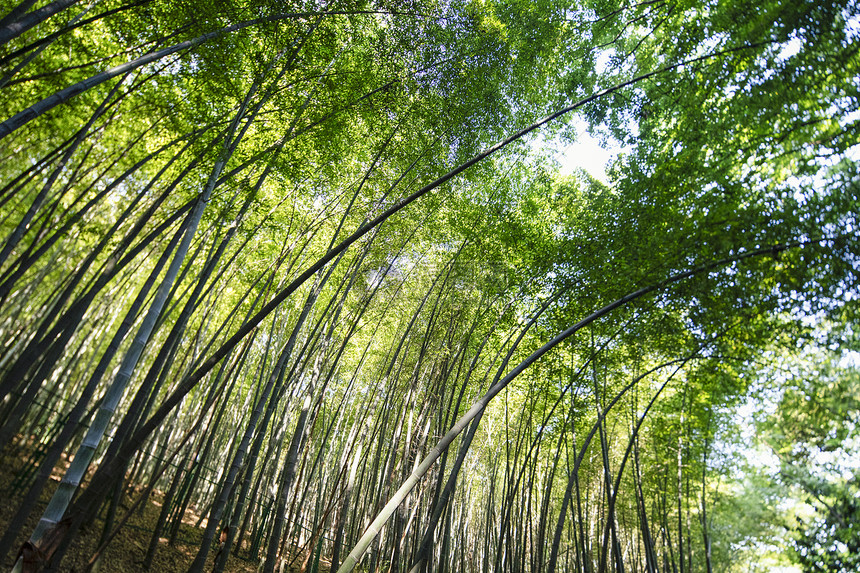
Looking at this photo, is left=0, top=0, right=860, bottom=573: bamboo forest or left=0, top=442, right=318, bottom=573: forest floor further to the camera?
left=0, top=442, right=318, bottom=573: forest floor

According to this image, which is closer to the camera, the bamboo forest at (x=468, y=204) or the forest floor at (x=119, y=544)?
the bamboo forest at (x=468, y=204)

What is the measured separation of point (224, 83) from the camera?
4078 millimetres

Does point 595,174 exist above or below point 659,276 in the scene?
above

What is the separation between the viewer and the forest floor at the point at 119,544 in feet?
13.0

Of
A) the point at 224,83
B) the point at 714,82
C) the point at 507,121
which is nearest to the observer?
the point at 714,82

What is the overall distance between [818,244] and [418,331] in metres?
6.14

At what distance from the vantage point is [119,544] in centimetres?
477

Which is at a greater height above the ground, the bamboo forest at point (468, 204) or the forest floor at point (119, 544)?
the bamboo forest at point (468, 204)

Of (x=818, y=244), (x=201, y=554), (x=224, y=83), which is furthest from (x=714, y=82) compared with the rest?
(x=201, y=554)

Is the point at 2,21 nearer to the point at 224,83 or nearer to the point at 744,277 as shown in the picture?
the point at 224,83

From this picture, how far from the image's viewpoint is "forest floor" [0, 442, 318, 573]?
3.97m

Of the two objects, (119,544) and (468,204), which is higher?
(468,204)

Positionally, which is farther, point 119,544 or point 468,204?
point 468,204

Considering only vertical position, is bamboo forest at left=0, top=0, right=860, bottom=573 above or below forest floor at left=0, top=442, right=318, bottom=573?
above
